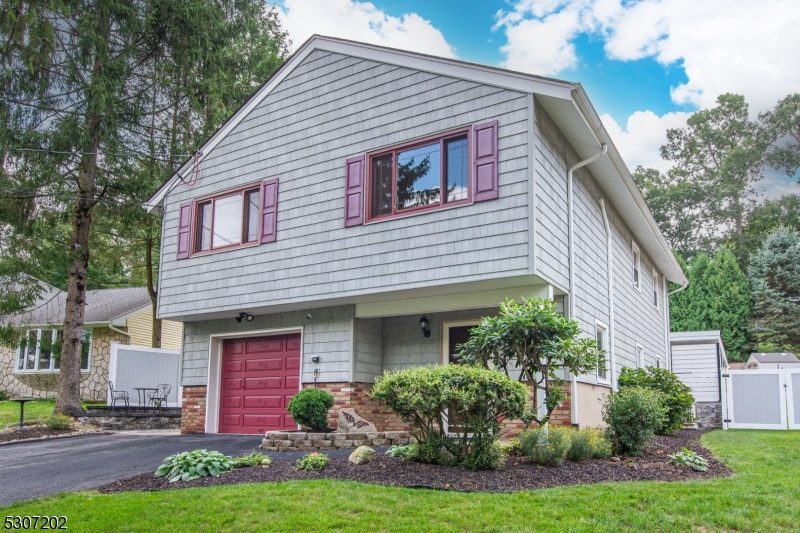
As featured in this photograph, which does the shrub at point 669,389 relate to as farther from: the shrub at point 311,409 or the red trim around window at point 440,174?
the shrub at point 311,409

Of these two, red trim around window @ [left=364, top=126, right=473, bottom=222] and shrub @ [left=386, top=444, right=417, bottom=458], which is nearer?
shrub @ [left=386, top=444, right=417, bottom=458]

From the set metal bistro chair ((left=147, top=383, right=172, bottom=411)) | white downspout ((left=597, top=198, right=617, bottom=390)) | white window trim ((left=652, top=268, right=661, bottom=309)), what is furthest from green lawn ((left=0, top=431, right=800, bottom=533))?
white window trim ((left=652, top=268, right=661, bottom=309))

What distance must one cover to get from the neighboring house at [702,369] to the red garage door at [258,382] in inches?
468

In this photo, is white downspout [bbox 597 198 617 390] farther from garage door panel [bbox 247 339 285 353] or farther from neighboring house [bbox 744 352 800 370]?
neighboring house [bbox 744 352 800 370]

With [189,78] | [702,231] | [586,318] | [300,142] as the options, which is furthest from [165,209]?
[702,231]

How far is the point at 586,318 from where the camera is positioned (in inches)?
454

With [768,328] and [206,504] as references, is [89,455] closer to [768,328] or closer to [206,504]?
[206,504]

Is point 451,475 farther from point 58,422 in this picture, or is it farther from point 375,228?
point 58,422

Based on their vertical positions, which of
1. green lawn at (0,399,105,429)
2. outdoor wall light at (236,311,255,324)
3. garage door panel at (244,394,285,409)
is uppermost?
outdoor wall light at (236,311,255,324)

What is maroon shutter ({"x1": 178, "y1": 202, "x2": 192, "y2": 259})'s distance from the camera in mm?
13820

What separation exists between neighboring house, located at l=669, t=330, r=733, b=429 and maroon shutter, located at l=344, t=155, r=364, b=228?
39.8 ft

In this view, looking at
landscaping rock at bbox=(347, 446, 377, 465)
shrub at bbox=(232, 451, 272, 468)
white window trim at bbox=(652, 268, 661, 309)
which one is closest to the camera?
landscaping rock at bbox=(347, 446, 377, 465)

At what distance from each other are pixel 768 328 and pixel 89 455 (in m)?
29.6

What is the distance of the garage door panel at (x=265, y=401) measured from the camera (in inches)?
513
